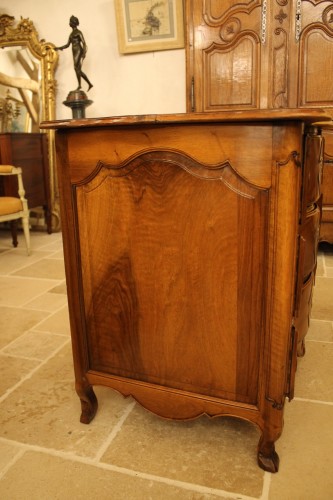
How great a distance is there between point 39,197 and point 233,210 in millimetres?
3475

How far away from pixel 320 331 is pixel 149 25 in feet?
10.1

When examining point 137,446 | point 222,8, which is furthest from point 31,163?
point 137,446

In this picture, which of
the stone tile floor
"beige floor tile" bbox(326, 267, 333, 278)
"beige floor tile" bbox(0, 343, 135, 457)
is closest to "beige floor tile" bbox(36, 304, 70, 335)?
the stone tile floor

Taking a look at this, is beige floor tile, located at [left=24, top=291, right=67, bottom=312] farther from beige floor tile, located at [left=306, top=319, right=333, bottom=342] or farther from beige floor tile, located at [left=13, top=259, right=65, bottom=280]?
beige floor tile, located at [left=306, top=319, right=333, bottom=342]

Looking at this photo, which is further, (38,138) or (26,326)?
(38,138)

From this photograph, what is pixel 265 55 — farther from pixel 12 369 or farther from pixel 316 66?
pixel 12 369

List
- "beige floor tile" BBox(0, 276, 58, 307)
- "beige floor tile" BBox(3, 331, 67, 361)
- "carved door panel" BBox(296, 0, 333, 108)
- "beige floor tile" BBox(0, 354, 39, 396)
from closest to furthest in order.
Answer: "beige floor tile" BBox(0, 354, 39, 396) < "beige floor tile" BBox(3, 331, 67, 361) < "beige floor tile" BBox(0, 276, 58, 307) < "carved door panel" BBox(296, 0, 333, 108)

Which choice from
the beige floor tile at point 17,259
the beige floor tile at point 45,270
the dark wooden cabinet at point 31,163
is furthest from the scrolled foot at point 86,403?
the dark wooden cabinet at point 31,163

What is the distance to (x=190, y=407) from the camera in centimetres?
121

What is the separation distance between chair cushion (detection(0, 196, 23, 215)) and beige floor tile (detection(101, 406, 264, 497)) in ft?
7.77

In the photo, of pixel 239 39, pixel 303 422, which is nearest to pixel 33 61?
pixel 239 39

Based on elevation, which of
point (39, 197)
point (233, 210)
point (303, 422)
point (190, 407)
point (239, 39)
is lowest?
point (303, 422)

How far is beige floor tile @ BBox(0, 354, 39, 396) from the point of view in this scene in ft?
5.44

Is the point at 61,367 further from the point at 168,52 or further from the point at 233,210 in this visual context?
the point at 168,52
